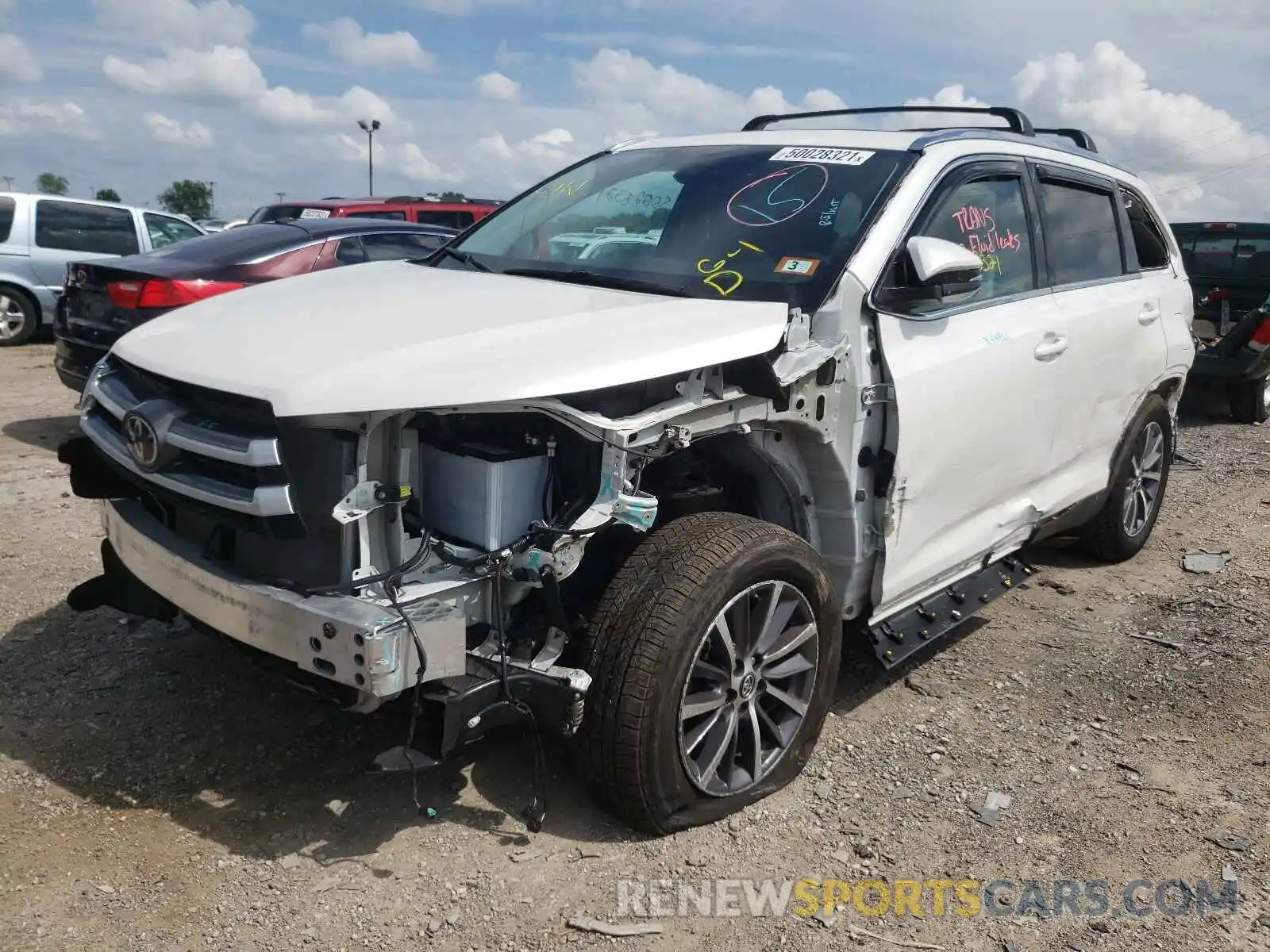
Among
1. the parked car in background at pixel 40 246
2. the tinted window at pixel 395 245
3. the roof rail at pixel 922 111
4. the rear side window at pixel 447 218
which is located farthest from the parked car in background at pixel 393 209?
the roof rail at pixel 922 111

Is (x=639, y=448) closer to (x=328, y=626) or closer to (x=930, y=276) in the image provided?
(x=328, y=626)

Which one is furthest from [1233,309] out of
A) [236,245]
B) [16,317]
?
[16,317]

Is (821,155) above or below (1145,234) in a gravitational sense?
above

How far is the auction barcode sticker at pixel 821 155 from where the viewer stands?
3.72 metres

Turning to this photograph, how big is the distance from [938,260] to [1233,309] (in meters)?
8.77

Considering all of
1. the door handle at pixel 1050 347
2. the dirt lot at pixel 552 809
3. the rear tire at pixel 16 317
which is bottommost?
the dirt lot at pixel 552 809

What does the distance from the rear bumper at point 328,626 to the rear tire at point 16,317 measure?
10573 mm

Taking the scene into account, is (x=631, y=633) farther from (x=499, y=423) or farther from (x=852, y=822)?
(x=852, y=822)

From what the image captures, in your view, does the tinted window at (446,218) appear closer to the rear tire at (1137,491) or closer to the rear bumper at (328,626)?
the rear tire at (1137,491)

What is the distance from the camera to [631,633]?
9.17 feet

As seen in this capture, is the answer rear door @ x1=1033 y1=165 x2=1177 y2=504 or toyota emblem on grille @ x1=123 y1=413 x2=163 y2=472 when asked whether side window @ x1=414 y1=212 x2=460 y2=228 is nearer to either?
rear door @ x1=1033 y1=165 x2=1177 y2=504

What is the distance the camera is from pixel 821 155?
379cm

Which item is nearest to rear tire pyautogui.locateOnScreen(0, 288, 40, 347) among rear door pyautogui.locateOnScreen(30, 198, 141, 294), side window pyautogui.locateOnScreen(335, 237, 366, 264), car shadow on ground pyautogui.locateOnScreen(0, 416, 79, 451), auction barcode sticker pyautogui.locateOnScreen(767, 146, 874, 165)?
rear door pyautogui.locateOnScreen(30, 198, 141, 294)

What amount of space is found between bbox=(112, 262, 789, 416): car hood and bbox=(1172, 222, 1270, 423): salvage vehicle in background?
8.14 m
